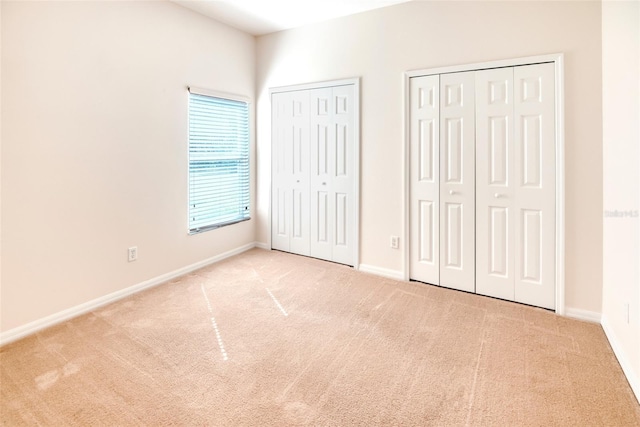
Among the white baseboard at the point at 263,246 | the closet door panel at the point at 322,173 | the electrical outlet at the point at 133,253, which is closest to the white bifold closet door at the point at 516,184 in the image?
the closet door panel at the point at 322,173

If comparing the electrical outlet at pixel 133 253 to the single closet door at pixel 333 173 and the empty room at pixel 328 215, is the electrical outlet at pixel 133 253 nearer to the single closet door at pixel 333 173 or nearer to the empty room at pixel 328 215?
the empty room at pixel 328 215

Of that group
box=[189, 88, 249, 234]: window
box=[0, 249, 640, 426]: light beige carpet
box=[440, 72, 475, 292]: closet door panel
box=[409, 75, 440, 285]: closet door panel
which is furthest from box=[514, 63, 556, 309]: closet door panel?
box=[189, 88, 249, 234]: window

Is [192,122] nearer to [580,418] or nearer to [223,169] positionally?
[223,169]

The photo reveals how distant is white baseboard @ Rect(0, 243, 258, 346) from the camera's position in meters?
2.47

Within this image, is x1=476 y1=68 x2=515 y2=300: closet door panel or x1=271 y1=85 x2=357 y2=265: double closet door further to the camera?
x1=271 y1=85 x2=357 y2=265: double closet door

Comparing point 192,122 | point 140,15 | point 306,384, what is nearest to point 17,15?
point 140,15

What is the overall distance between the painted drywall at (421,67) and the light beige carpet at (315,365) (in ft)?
2.36

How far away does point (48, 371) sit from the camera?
209 centimetres

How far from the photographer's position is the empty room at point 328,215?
1.97 m

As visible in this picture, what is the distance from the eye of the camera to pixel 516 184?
299 centimetres

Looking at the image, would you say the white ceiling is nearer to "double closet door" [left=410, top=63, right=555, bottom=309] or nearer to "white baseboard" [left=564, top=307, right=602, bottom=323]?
"double closet door" [left=410, top=63, right=555, bottom=309]

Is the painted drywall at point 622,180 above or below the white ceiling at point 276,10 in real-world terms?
below

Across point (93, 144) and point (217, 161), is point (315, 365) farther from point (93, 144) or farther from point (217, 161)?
point (217, 161)

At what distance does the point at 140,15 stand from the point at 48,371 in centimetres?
292
